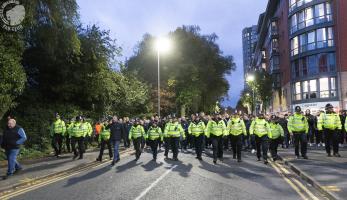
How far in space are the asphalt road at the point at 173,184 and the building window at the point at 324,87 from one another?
1468 inches

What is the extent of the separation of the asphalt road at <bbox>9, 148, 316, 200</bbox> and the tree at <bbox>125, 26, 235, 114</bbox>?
36.3 m

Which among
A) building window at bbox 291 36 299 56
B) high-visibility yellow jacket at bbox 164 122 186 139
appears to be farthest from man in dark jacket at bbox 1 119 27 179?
building window at bbox 291 36 299 56

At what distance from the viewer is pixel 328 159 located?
16.7m

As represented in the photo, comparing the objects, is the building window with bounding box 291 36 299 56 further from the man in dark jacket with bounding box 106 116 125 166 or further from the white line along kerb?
the white line along kerb

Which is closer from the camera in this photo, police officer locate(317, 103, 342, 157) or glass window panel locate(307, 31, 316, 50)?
police officer locate(317, 103, 342, 157)

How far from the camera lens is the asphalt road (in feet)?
33.4

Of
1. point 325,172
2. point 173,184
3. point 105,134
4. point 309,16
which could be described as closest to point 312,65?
point 309,16

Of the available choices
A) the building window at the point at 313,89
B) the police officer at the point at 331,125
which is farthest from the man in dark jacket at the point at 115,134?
the building window at the point at 313,89

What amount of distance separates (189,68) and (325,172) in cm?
4108

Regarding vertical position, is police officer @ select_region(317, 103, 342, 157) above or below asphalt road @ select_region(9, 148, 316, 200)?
above

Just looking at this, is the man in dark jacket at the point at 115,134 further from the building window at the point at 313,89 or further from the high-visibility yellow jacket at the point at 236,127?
the building window at the point at 313,89

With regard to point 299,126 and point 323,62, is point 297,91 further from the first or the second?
point 299,126

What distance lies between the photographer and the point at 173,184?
11781mm

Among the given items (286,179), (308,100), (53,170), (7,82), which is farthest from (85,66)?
(308,100)
